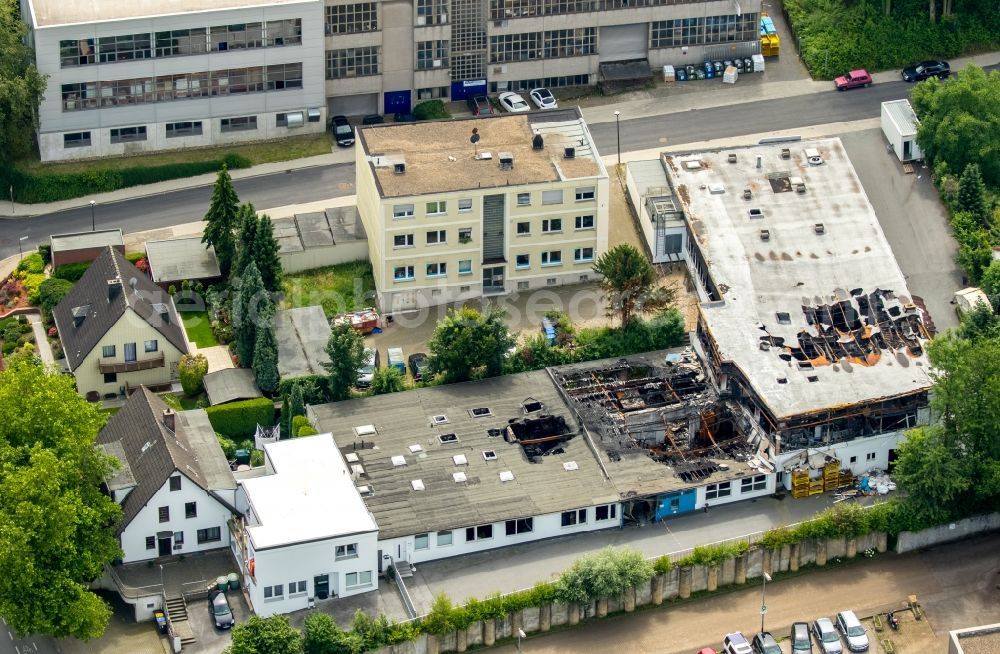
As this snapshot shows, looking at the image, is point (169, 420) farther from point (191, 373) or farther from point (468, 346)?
point (468, 346)

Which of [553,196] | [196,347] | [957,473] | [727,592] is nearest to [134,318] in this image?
[196,347]

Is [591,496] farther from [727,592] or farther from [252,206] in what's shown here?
[252,206]

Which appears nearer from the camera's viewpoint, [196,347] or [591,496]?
[591,496]

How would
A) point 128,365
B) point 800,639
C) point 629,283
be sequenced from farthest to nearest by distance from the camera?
point 629,283 < point 128,365 < point 800,639

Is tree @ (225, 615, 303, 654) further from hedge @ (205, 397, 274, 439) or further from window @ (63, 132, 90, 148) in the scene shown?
window @ (63, 132, 90, 148)

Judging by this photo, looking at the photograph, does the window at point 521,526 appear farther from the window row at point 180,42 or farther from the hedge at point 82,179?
the window row at point 180,42

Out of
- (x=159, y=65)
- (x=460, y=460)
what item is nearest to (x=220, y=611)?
(x=460, y=460)
